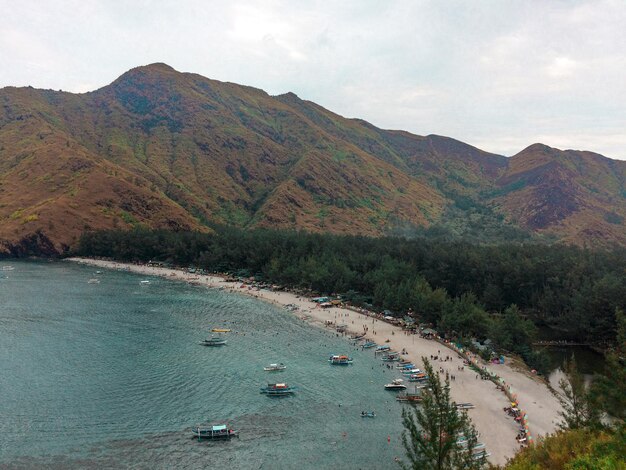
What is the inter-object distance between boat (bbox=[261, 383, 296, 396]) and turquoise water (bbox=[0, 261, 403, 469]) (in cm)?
227

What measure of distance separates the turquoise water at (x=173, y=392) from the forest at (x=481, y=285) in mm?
28535

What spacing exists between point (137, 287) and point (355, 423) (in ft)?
428

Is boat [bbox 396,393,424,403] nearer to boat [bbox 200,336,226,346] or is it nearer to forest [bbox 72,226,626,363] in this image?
forest [bbox 72,226,626,363]

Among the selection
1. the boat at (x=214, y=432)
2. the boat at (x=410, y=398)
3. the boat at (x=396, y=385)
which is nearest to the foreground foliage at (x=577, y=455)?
the boat at (x=214, y=432)

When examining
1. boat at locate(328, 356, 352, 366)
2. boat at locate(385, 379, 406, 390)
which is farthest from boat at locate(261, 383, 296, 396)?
boat at locate(385, 379, 406, 390)

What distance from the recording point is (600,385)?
49.7 metres

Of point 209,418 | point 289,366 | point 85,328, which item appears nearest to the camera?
point 209,418

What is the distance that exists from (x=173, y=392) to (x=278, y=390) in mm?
19044

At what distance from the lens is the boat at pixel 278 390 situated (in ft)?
280

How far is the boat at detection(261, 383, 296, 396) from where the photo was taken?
85338 millimetres

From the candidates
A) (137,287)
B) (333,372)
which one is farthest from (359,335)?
(137,287)

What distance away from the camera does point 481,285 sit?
496 ft

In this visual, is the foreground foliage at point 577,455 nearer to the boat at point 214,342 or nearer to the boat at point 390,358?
the boat at point 390,358

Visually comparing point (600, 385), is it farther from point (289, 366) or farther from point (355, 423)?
point (289, 366)
